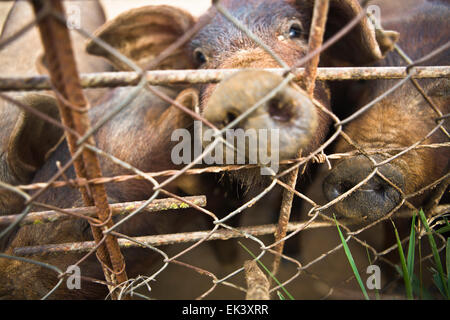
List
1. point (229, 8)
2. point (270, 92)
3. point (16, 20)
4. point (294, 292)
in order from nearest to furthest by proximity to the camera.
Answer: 1. point (270, 92)
2. point (229, 8)
3. point (294, 292)
4. point (16, 20)

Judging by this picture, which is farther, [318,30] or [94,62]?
[94,62]

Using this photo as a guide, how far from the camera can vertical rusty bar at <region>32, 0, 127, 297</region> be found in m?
0.62

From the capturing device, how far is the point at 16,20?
2.68 m

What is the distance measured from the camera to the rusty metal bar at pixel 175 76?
0.69m

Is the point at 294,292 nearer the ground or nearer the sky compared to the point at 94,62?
nearer the ground

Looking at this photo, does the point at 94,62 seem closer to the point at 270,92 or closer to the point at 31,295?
the point at 31,295

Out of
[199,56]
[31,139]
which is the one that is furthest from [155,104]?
A: [31,139]

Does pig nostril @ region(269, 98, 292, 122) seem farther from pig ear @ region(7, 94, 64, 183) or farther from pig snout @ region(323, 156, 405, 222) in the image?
pig ear @ region(7, 94, 64, 183)

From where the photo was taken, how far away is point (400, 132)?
1424mm

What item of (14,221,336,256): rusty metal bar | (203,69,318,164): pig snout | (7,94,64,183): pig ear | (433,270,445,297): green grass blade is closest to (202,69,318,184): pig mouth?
(203,69,318,164): pig snout

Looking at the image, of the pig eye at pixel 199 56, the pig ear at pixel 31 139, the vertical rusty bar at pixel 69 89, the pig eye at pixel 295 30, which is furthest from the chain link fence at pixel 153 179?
the pig eye at pixel 295 30

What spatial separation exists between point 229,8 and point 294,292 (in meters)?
1.94

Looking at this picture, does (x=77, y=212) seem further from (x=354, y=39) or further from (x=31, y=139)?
(x=354, y=39)
